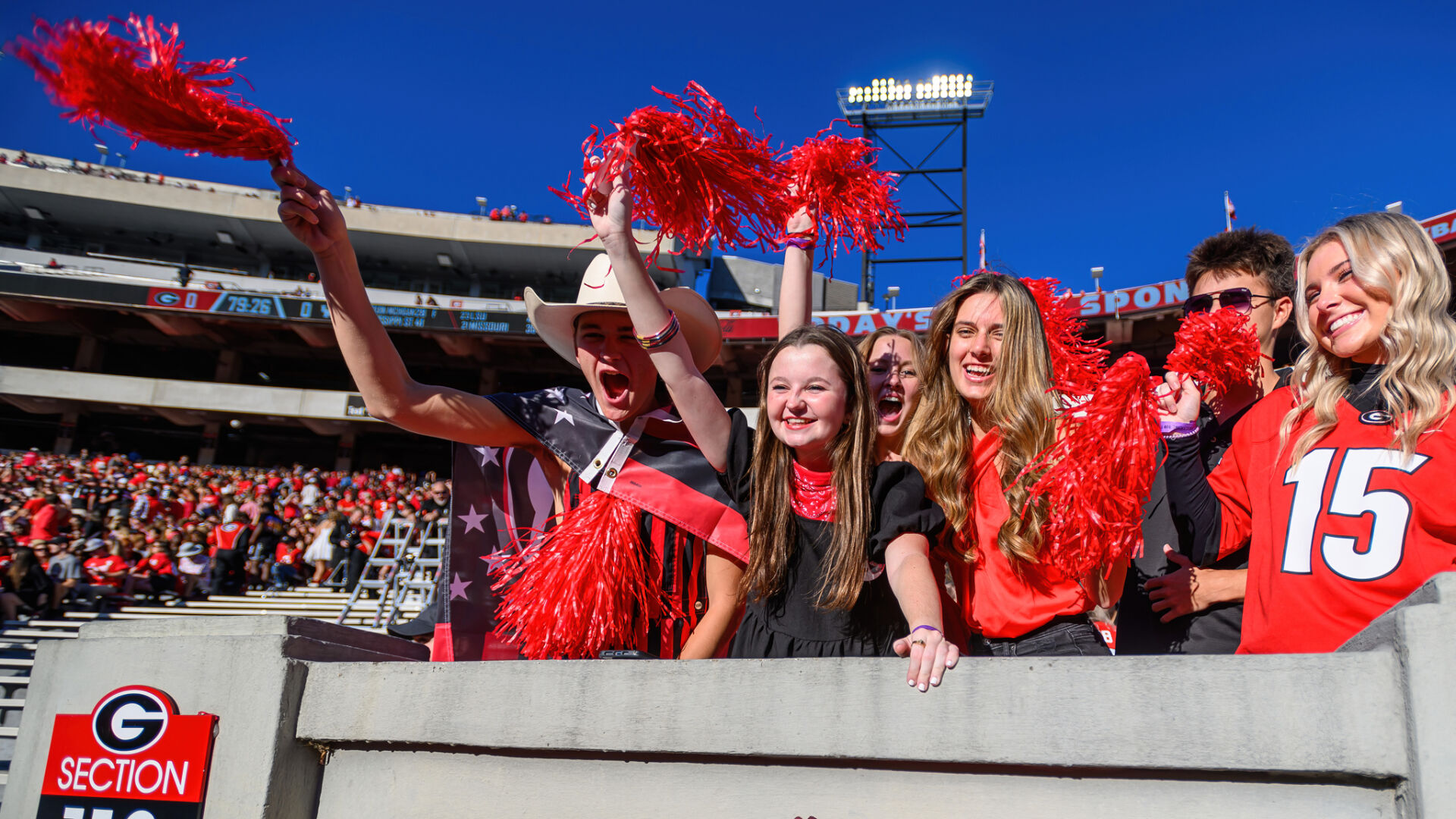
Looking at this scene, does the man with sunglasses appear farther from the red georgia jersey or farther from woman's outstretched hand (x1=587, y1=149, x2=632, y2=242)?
woman's outstretched hand (x1=587, y1=149, x2=632, y2=242)

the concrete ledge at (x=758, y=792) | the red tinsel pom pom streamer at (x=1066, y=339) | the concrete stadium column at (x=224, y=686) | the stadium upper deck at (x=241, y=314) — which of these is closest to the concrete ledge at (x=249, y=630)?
the concrete stadium column at (x=224, y=686)

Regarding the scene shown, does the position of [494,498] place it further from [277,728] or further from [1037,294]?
[1037,294]

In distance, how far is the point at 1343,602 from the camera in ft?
5.84

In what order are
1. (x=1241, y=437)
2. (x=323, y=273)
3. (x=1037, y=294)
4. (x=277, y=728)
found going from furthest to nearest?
1. (x=1037, y=294)
2. (x=323, y=273)
3. (x=1241, y=437)
4. (x=277, y=728)

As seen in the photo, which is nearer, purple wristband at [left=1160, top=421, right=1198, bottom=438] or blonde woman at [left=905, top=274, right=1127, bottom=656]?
blonde woman at [left=905, top=274, right=1127, bottom=656]

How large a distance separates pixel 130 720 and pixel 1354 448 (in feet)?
9.43

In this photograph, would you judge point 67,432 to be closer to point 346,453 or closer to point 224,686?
point 346,453

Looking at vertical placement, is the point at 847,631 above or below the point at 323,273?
below

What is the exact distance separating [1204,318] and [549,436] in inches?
72.2

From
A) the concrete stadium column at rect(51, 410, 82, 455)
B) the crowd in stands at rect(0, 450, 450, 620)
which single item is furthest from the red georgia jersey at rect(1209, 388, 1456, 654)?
the concrete stadium column at rect(51, 410, 82, 455)

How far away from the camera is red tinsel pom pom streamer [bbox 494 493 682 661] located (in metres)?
2.48

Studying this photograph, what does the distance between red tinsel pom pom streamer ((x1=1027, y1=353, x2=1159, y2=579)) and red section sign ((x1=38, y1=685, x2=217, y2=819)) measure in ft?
6.71

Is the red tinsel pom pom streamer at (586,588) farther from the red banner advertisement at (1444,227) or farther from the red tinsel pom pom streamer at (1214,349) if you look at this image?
the red banner advertisement at (1444,227)

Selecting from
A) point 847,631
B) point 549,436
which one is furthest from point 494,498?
point 847,631
